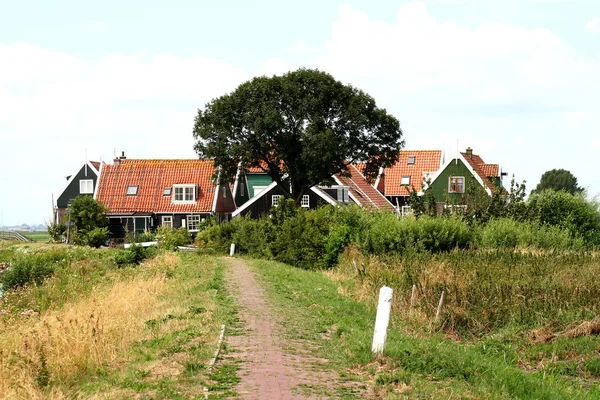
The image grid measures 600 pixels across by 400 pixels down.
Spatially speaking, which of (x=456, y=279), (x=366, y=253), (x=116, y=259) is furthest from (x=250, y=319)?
(x=116, y=259)

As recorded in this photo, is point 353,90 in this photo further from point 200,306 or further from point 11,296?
point 200,306

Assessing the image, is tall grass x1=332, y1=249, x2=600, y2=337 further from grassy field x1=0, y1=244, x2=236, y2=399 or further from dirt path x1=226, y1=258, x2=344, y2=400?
grassy field x1=0, y1=244, x2=236, y2=399

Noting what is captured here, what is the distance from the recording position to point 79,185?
243 ft

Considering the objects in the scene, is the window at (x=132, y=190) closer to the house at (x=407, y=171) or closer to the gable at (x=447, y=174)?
the house at (x=407, y=171)

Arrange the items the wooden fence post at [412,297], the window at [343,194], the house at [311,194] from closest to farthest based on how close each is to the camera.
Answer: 1. the wooden fence post at [412,297]
2. the house at [311,194]
3. the window at [343,194]

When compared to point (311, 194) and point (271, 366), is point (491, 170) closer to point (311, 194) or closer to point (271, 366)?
point (311, 194)

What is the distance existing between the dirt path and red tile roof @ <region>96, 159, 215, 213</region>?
5198 cm

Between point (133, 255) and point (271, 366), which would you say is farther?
point (133, 255)

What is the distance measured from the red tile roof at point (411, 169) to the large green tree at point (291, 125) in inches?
671

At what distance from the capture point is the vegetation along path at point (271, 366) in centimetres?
1089

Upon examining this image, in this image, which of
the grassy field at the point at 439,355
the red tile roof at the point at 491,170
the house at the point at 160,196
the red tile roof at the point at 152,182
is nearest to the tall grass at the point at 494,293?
the grassy field at the point at 439,355

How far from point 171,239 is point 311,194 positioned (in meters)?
18.8

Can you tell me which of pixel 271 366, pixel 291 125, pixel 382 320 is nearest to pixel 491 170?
pixel 291 125

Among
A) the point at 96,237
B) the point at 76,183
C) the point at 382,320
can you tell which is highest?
the point at 76,183
